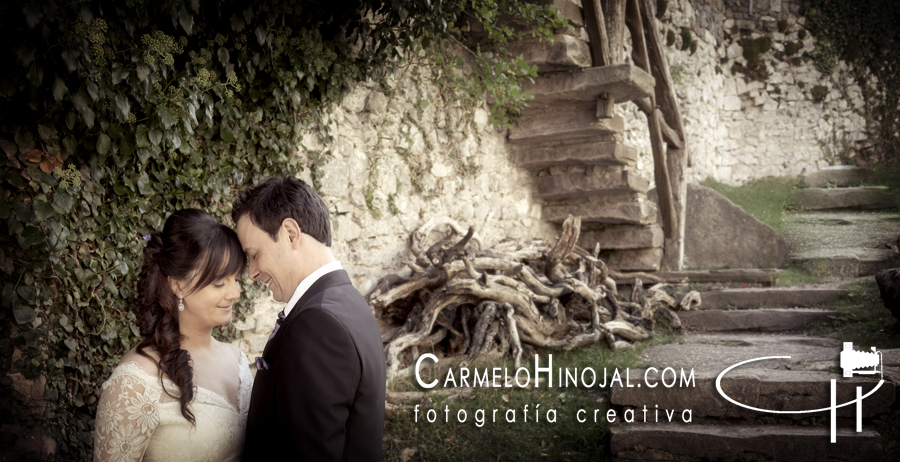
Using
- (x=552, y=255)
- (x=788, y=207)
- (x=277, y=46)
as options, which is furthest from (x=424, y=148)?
(x=788, y=207)

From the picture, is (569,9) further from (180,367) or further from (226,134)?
(180,367)

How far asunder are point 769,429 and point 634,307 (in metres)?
2.40

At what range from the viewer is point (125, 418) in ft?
5.01

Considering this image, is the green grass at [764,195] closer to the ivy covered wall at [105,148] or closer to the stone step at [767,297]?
the stone step at [767,297]

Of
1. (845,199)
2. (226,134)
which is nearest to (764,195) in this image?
(845,199)

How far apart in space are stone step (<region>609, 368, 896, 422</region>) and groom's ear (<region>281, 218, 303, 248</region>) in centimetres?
218

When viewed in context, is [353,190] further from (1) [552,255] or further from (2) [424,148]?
(1) [552,255]

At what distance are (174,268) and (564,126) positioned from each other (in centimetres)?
427

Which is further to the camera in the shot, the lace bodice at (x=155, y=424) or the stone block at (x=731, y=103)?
the stone block at (x=731, y=103)

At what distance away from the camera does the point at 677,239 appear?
22.8ft

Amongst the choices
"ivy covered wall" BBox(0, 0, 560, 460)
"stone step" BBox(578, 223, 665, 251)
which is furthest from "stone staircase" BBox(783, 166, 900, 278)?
"ivy covered wall" BBox(0, 0, 560, 460)

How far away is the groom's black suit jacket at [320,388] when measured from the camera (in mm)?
1283

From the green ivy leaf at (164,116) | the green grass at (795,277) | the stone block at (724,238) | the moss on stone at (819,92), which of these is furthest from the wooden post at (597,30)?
the moss on stone at (819,92)

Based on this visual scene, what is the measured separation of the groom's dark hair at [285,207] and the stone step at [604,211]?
4.96 m
